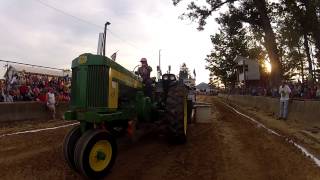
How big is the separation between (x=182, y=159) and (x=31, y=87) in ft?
48.1

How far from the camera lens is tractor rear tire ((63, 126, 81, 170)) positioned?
7.62 meters

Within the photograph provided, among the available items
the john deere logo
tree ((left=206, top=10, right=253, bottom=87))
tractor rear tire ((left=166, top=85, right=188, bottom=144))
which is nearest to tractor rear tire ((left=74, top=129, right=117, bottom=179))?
the john deere logo

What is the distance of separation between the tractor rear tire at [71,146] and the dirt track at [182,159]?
21 cm

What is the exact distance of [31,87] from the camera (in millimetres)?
21797

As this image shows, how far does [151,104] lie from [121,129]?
1.03 m

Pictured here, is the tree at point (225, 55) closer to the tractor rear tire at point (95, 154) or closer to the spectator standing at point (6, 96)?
the spectator standing at point (6, 96)

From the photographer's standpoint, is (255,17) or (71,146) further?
(255,17)

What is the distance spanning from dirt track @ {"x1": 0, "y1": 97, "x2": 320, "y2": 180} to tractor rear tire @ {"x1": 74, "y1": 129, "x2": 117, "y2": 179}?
0.89 ft

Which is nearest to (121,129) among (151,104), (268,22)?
(151,104)

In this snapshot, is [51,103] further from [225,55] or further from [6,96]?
[225,55]

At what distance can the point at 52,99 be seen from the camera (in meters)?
19.0

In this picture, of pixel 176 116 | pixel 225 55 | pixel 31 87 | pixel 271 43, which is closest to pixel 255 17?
pixel 271 43

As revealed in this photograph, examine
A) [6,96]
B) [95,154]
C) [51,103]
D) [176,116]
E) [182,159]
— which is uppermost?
[6,96]

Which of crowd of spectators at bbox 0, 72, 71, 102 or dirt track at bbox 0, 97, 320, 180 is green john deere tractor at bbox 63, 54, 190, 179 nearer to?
dirt track at bbox 0, 97, 320, 180
